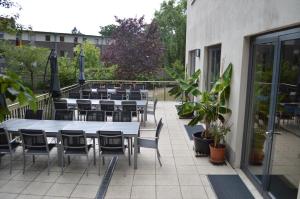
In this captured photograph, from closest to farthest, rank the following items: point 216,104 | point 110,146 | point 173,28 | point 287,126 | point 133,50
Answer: point 287,126 → point 110,146 → point 216,104 → point 133,50 → point 173,28

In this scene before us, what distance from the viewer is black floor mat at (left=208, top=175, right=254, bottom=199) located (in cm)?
493

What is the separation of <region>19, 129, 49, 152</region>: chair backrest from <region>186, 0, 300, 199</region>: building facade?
3797 mm

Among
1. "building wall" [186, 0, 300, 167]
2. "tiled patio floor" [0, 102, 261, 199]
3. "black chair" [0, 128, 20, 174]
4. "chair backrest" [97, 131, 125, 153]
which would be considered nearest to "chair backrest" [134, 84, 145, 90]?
"building wall" [186, 0, 300, 167]

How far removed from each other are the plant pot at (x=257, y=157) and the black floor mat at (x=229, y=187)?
45cm

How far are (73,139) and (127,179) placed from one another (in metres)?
1.31

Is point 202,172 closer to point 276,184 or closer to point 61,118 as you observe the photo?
point 276,184

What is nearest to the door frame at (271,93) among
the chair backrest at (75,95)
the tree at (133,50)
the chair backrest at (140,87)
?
the chair backrest at (75,95)

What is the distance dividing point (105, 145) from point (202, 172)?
6.64 ft

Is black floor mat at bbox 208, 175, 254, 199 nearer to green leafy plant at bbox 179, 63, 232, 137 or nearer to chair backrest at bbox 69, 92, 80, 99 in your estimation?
green leafy plant at bbox 179, 63, 232, 137

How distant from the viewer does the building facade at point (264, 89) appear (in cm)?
403

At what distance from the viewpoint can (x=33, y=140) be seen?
18.7ft

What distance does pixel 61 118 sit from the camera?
23.6 feet

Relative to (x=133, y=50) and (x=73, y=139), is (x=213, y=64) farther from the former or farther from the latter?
(x=133, y=50)

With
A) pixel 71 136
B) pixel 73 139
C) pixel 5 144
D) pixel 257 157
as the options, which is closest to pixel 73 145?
pixel 73 139
